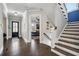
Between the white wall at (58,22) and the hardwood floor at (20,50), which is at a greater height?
the white wall at (58,22)

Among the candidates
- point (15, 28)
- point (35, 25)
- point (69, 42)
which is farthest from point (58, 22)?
point (35, 25)

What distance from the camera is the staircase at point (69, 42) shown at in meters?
2.97

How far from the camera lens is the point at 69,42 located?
3.36 metres

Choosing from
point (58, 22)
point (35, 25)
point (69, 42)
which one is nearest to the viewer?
point (69, 42)

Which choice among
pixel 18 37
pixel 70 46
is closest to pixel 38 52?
pixel 18 37

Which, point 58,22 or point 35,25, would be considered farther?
point 35,25

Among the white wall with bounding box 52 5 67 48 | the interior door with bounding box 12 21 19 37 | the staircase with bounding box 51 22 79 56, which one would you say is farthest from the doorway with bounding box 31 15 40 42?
the interior door with bounding box 12 21 19 37

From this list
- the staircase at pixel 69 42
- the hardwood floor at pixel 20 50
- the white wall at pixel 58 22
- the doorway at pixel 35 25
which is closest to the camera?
the hardwood floor at pixel 20 50

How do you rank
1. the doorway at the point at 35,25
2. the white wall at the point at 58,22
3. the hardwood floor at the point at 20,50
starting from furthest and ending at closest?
the doorway at the point at 35,25 → the white wall at the point at 58,22 → the hardwood floor at the point at 20,50

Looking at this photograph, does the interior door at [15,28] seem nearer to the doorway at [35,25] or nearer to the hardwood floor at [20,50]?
the hardwood floor at [20,50]

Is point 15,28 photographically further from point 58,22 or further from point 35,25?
point 35,25

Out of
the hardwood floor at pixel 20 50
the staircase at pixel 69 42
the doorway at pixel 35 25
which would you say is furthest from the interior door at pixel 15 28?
the doorway at pixel 35 25

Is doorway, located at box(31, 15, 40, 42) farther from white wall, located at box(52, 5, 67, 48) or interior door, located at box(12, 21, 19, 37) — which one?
interior door, located at box(12, 21, 19, 37)

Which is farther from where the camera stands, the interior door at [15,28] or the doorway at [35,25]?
the doorway at [35,25]
